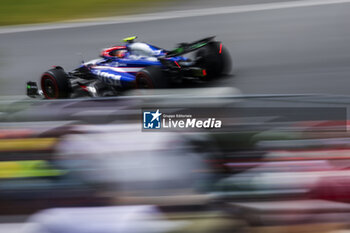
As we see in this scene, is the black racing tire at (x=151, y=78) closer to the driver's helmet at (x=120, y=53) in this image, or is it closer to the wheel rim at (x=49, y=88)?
the driver's helmet at (x=120, y=53)

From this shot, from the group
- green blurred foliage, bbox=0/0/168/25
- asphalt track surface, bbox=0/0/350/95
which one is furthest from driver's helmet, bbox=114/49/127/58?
green blurred foliage, bbox=0/0/168/25

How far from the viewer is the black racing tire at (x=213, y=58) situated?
6.74 metres

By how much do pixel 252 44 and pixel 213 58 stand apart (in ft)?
5.53

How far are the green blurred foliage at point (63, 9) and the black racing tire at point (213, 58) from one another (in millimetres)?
4120

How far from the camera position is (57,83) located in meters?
6.57

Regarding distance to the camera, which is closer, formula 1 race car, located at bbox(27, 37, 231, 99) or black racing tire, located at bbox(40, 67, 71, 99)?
formula 1 race car, located at bbox(27, 37, 231, 99)

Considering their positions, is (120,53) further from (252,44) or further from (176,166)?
(176,166)

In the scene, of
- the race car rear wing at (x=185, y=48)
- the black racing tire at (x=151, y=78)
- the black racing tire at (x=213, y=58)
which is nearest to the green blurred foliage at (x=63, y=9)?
the black racing tire at (x=213, y=58)

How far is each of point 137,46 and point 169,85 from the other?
669 mm

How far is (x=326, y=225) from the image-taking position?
3072mm

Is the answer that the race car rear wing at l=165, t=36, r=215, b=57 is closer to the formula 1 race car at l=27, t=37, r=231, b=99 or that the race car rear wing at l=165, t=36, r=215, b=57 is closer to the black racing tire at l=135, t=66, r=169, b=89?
the formula 1 race car at l=27, t=37, r=231, b=99

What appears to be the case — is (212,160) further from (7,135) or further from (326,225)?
(7,135)

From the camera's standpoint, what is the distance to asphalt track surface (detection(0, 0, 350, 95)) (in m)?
6.86

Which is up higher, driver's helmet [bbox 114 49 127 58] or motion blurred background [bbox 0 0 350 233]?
driver's helmet [bbox 114 49 127 58]
